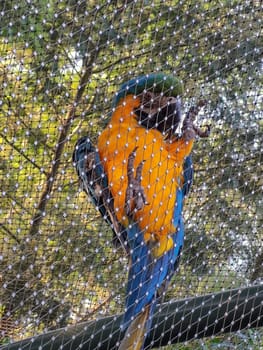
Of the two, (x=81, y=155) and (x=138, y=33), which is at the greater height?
(x=138, y=33)

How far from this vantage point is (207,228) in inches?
37.7

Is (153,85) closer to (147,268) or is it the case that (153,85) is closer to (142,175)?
(142,175)

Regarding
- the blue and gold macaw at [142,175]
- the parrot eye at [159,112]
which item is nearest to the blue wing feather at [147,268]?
the blue and gold macaw at [142,175]

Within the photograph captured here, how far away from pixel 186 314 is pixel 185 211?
220 mm

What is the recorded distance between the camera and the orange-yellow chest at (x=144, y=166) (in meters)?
0.91

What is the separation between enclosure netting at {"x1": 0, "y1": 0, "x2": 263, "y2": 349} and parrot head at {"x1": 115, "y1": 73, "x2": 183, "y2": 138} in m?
0.01

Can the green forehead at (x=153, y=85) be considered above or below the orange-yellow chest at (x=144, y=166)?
above

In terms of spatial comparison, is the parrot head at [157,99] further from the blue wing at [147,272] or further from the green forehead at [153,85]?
the blue wing at [147,272]

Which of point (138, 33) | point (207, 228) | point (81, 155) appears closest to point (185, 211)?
point (207, 228)

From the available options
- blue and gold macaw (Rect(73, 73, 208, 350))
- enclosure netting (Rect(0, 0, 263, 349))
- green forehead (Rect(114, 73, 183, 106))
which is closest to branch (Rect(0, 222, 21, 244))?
enclosure netting (Rect(0, 0, 263, 349))

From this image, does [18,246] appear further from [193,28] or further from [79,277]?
[193,28]

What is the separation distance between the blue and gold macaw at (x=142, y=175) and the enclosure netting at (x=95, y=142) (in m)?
0.02

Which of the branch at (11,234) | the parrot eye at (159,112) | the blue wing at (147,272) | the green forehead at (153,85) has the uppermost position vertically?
the green forehead at (153,85)

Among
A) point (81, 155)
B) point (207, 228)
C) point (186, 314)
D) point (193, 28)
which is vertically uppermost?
point (193, 28)
